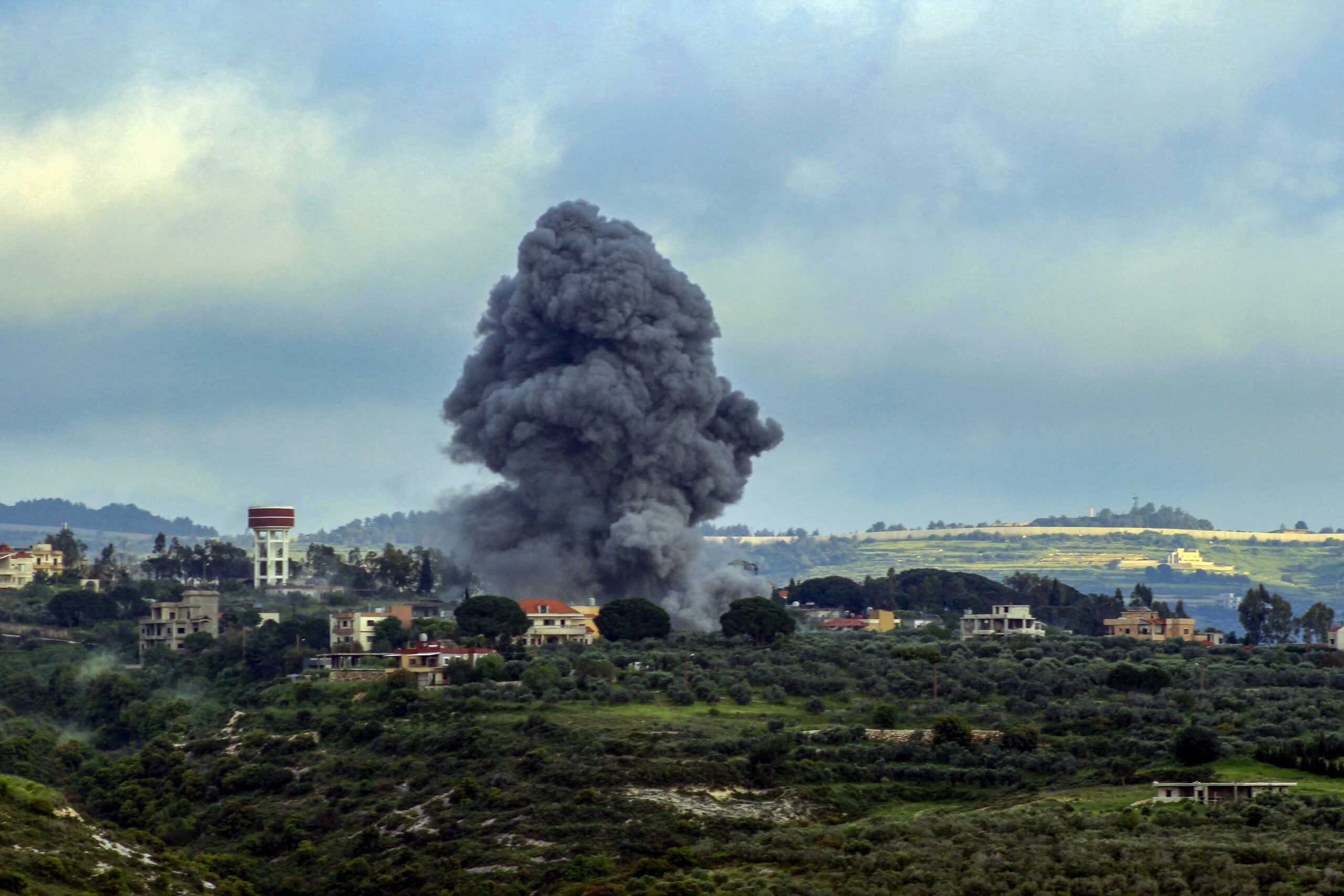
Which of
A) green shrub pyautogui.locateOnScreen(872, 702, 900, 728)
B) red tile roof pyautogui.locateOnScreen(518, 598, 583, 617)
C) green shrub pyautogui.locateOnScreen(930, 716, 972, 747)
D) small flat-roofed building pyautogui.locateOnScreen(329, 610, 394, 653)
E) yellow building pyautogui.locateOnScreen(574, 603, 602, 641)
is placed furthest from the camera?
yellow building pyautogui.locateOnScreen(574, 603, 602, 641)

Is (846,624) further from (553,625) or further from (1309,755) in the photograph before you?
(1309,755)

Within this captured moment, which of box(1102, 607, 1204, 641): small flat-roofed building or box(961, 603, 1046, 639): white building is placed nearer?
box(961, 603, 1046, 639): white building

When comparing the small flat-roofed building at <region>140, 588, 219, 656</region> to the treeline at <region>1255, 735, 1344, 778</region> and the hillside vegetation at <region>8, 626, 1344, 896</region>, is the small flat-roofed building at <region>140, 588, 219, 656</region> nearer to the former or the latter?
the hillside vegetation at <region>8, 626, 1344, 896</region>

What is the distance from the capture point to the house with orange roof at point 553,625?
105500mm

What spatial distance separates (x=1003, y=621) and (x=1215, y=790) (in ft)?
217

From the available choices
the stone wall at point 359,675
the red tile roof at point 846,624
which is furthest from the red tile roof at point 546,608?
the red tile roof at point 846,624

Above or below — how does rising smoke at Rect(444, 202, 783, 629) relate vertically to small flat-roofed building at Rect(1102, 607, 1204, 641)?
above

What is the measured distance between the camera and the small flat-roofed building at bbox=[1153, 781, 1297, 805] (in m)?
59.2

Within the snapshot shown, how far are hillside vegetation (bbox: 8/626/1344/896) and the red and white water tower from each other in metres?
48.5

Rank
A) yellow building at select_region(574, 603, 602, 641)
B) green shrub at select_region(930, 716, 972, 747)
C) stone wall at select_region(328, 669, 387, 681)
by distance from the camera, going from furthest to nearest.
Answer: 1. yellow building at select_region(574, 603, 602, 641)
2. stone wall at select_region(328, 669, 387, 681)
3. green shrub at select_region(930, 716, 972, 747)

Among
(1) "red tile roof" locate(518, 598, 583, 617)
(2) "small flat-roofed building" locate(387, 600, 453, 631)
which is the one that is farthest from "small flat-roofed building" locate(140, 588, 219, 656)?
(1) "red tile roof" locate(518, 598, 583, 617)

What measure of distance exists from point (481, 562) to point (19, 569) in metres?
53.1

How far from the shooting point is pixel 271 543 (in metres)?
154

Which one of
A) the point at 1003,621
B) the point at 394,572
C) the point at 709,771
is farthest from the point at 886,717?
the point at 394,572
